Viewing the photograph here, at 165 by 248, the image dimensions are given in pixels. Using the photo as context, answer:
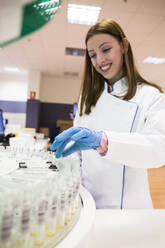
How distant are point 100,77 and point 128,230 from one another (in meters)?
0.81

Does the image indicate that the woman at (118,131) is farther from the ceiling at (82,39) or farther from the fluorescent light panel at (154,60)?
the fluorescent light panel at (154,60)

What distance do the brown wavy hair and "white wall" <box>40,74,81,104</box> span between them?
6849 millimetres

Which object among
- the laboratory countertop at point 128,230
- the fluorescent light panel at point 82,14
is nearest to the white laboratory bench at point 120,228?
the laboratory countertop at point 128,230

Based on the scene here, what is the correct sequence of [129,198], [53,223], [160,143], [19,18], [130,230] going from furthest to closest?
[129,198], [160,143], [130,230], [53,223], [19,18]

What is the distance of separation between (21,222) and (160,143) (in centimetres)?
56

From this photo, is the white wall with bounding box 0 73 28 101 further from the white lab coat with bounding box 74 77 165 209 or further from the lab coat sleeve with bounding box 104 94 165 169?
the lab coat sleeve with bounding box 104 94 165 169

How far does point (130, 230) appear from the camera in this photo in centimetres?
60

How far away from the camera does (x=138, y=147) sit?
2.28ft

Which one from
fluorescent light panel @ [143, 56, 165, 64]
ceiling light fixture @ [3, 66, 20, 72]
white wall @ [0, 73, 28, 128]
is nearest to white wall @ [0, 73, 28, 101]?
white wall @ [0, 73, 28, 128]

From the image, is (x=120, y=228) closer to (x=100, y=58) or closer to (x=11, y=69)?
(x=100, y=58)

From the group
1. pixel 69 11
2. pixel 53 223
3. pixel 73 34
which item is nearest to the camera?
pixel 53 223

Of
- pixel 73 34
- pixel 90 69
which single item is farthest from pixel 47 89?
pixel 90 69

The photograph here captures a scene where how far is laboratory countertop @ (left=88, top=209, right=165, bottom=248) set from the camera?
22.0 inches

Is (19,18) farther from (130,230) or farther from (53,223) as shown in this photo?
(130,230)
